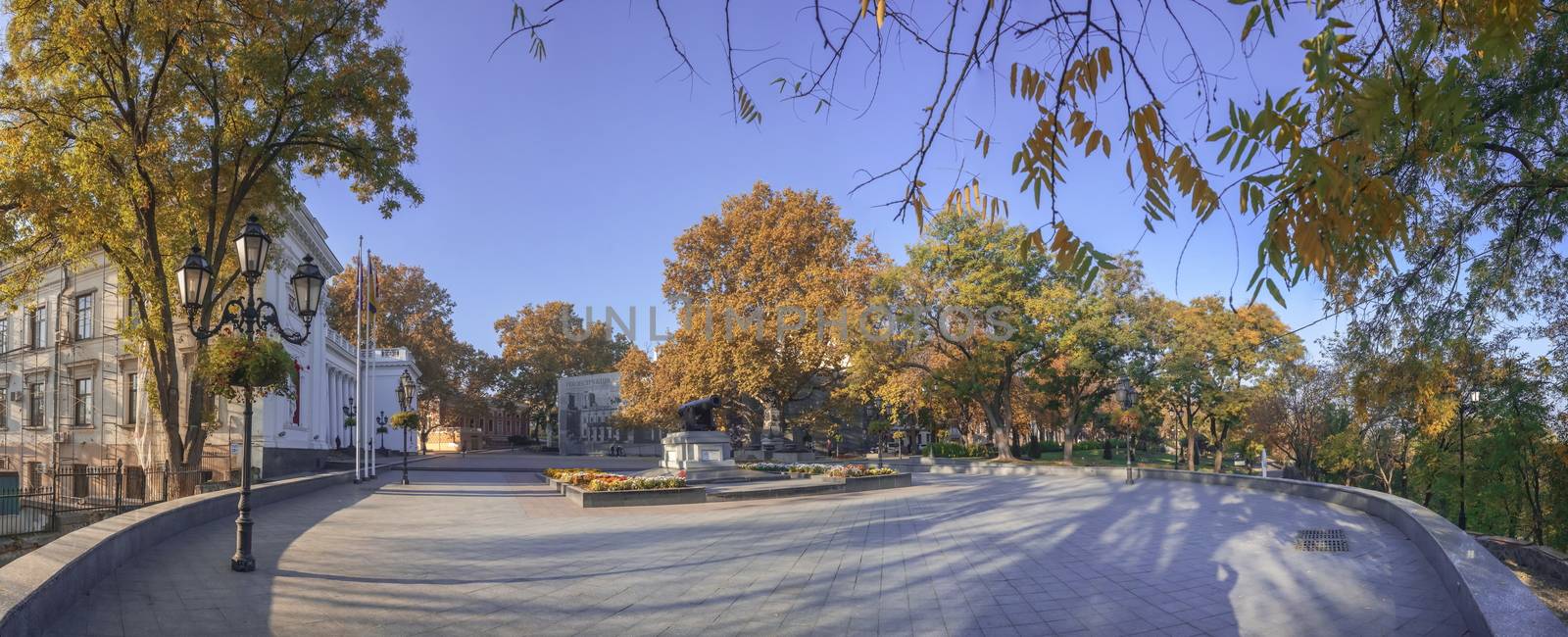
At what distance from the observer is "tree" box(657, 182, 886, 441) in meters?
33.9

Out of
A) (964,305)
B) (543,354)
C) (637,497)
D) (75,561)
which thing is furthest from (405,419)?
(543,354)

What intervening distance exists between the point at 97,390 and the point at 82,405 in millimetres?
1553

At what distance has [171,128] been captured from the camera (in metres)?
15.2

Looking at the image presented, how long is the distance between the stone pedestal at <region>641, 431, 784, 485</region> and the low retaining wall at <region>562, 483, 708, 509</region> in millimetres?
5515

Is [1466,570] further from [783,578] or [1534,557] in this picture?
[1534,557]

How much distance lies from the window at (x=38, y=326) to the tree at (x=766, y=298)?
23.7 m

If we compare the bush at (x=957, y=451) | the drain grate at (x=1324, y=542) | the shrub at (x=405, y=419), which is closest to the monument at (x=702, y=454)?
the shrub at (x=405, y=419)

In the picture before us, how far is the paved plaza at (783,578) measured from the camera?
6383 mm

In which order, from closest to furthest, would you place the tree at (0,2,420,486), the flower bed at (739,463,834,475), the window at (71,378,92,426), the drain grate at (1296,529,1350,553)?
the drain grate at (1296,529,1350,553)
the tree at (0,2,420,486)
the flower bed at (739,463,834,475)
the window at (71,378,92,426)

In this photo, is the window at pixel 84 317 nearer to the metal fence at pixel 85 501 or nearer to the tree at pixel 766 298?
the metal fence at pixel 85 501

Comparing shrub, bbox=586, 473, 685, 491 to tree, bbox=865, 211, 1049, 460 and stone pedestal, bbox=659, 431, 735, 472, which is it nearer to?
stone pedestal, bbox=659, 431, 735, 472

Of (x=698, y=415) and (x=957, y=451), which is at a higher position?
(x=698, y=415)

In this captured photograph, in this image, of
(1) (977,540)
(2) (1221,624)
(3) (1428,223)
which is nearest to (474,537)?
(1) (977,540)

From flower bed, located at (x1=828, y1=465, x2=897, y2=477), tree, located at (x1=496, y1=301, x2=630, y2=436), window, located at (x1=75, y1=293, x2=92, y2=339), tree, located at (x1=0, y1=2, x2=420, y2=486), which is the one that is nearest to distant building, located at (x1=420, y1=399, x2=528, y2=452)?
tree, located at (x1=496, y1=301, x2=630, y2=436)
